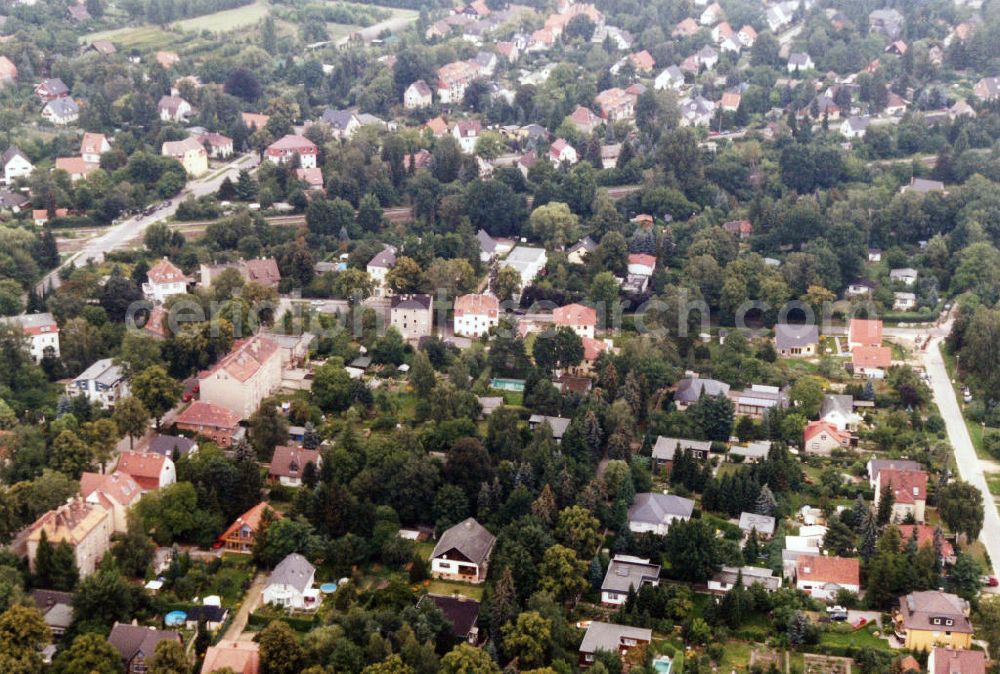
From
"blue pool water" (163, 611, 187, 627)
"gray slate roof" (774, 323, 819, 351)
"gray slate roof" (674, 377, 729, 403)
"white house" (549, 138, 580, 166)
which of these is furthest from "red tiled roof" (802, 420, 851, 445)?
"white house" (549, 138, 580, 166)

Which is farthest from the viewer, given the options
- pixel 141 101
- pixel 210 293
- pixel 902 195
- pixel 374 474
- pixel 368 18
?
pixel 368 18

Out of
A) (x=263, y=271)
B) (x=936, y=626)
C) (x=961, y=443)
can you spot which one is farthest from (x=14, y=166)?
(x=936, y=626)

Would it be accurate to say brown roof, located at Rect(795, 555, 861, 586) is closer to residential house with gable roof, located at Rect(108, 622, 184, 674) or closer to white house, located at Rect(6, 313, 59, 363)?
residential house with gable roof, located at Rect(108, 622, 184, 674)

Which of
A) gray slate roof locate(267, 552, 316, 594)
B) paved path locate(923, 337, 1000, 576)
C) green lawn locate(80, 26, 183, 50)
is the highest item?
A: green lawn locate(80, 26, 183, 50)

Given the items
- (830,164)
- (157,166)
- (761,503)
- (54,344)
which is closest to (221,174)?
(157,166)

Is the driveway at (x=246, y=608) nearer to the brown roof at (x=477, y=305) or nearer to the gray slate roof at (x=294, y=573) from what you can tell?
the gray slate roof at (x=294, y=573)

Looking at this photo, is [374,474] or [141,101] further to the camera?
[141,101]

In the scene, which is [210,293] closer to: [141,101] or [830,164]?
[141,101]
